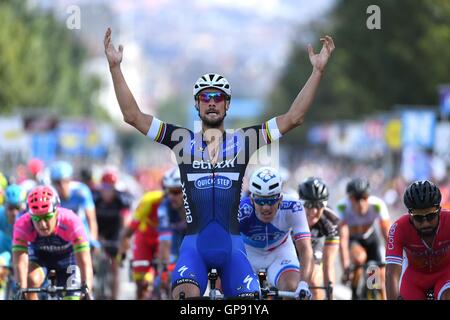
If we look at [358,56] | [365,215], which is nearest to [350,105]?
[358,56]

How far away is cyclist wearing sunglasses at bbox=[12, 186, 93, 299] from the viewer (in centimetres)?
989

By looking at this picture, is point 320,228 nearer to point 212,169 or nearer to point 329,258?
point 329,258

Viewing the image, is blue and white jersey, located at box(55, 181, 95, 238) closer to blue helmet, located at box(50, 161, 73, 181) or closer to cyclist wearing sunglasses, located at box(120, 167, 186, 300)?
blue helmet, located at box(50, 161, 73, 181)

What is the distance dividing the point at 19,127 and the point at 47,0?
5086 cm

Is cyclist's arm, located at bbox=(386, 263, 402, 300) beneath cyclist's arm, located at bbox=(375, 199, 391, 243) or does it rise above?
beneath

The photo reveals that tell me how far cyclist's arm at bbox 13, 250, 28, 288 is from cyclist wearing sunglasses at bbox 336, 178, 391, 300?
4.38 m

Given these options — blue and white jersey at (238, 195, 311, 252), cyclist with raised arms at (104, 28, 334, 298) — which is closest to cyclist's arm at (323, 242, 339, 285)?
blue and white jersey at (238, 195, 311, 252)

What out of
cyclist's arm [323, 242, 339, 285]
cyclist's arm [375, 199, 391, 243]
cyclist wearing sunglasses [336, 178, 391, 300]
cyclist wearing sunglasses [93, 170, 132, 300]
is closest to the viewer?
cyclist's arm [323, 242, 339, 285]

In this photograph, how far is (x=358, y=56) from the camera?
230 ft

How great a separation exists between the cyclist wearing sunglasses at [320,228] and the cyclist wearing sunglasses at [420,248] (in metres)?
2.44

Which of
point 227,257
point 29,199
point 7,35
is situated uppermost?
point 7,35

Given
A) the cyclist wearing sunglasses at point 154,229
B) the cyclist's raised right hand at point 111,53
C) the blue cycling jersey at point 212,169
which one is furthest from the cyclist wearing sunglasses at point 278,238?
the cyclist wearing sunglasses at point 154,229

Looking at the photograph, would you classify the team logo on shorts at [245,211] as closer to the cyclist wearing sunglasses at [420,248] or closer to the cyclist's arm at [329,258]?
the cyclist wearing sunglasses at [420,248]

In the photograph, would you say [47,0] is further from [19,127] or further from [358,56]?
[19,127]
